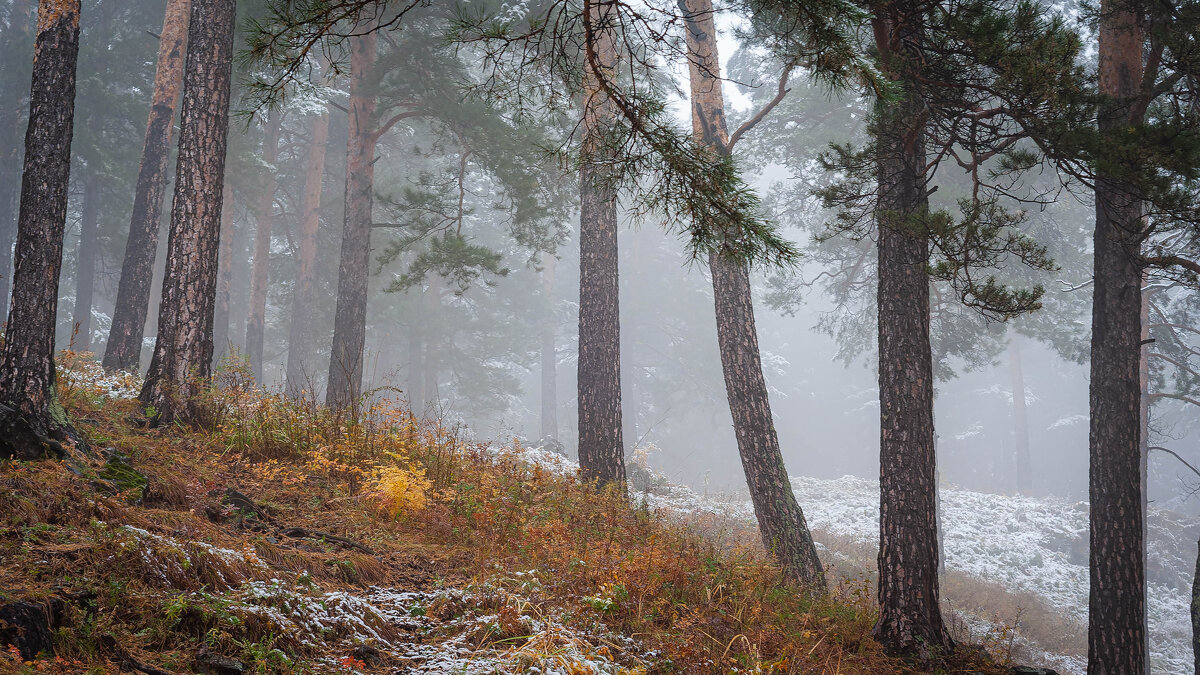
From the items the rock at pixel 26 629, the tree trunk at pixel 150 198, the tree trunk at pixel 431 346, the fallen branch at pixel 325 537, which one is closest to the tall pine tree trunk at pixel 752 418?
the fallen branch at pixel 325 537

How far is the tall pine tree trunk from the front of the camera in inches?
298

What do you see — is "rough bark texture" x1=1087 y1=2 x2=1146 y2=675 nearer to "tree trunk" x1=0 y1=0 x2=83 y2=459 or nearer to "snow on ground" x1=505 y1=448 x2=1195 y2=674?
"snow on ground" x1=505 y1=448 x2=1195 y2=674

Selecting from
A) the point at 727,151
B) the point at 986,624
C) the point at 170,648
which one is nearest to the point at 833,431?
the point at 986,624

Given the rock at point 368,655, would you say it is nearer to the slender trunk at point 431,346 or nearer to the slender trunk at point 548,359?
the slender trunk at point 431,346

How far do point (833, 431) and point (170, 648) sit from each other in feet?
171

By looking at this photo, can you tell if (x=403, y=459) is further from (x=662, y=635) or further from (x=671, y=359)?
(x=671, y=359)

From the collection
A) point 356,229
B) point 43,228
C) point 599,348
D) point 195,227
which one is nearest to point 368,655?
point 43,228

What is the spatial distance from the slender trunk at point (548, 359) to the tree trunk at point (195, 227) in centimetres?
2027

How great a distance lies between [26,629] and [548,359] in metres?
26.5

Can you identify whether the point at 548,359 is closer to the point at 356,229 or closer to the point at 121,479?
the point at 356,229

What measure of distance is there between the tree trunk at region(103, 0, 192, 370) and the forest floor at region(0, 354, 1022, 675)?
5.54 m

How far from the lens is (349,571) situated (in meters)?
3.91

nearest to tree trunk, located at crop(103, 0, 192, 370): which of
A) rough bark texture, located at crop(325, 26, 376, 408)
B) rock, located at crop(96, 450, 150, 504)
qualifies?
rough bark texture, located at crop(325, 26, 376, 408)

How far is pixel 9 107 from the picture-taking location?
1655 cm
